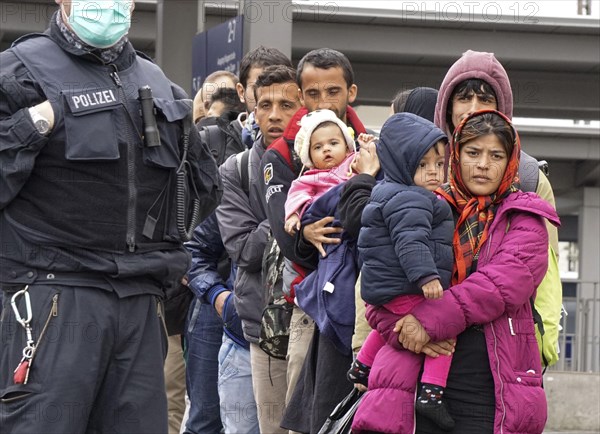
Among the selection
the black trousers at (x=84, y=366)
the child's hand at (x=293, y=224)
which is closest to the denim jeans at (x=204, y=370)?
the child's hand at (x=293, y=224)

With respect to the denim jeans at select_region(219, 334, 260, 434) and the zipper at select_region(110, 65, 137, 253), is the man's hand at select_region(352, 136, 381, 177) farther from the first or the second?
the denim jeans at select_region(219, 334, 260, 434)

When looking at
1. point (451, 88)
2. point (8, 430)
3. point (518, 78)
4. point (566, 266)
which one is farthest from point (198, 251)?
point (566, 266)

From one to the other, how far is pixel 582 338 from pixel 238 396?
10.6 m

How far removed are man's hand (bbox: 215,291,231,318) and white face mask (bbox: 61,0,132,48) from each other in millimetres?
2677

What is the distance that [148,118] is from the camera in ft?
16.6

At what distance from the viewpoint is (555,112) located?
29844 millimetres

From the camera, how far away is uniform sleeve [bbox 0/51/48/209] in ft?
15.8

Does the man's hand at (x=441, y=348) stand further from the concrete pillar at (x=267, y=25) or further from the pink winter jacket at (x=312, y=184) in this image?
the concrete pillar at (x=267, y=25)

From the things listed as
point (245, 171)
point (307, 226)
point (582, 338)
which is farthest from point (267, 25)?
point (582, 338)

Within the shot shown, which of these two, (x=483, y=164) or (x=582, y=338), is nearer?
(x=483, y=164)

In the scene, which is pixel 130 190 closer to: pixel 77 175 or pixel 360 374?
pixel 77 175

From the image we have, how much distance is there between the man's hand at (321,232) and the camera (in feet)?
19.7

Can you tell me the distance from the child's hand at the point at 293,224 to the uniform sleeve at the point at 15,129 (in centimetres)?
165

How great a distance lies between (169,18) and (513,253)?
9.89 m
